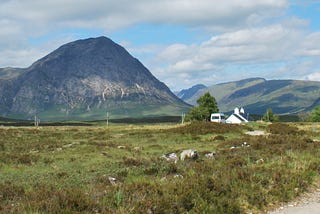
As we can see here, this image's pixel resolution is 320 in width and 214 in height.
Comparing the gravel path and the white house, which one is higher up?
the white house

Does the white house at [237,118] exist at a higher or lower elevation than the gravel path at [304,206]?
higher

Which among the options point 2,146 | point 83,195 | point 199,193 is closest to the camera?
point 83,195

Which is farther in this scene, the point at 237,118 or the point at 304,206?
the point at 237,118

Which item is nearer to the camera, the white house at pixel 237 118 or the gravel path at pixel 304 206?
the gravel path at pixel 304 206

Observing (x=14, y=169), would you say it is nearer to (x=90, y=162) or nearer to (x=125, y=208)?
(x=90, y=162)

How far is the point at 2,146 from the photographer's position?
38594mm

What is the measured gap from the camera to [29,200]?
38.4ft

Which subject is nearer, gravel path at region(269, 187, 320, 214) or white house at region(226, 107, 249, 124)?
gravel path at region(269, 187, 320, 214)

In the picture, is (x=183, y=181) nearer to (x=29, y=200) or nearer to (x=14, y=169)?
(x=29, y=200)

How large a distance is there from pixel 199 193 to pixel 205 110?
331 ft

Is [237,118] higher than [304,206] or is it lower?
higher

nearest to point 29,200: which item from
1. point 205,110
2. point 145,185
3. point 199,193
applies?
point 145,185

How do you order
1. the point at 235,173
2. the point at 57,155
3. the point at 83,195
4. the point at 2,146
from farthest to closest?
the point at 2,146 → the point at 57,155 → the point at 235,173 → the point at 83,195

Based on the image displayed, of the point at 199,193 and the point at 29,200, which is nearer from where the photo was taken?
the point at 29,200
